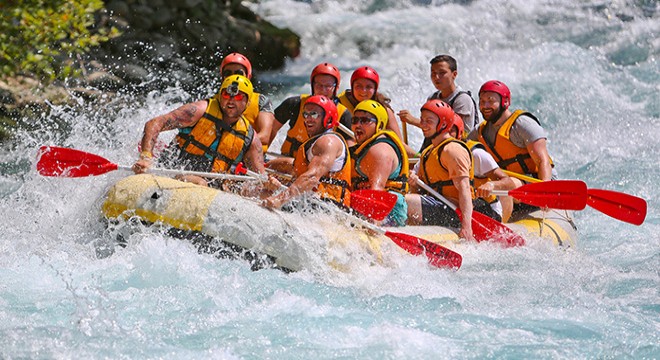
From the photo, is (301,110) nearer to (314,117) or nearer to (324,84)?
(324,84)

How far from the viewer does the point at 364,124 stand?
6820 millimetres

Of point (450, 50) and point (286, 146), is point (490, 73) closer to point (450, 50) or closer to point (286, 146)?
point (450, 50)

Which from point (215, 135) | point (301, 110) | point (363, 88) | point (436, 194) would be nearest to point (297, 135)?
point (301, 110)

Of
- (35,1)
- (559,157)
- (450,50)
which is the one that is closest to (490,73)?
(450,50)

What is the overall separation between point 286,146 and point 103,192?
6.60 ft

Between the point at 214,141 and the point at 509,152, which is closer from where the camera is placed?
the point at 214,141

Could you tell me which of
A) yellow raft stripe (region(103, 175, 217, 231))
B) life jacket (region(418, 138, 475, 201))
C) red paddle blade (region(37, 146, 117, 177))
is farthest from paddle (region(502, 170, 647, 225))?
red paddle blade (region(37, 146, 117, 177))

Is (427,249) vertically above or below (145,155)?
below

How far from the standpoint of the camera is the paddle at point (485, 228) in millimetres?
7094

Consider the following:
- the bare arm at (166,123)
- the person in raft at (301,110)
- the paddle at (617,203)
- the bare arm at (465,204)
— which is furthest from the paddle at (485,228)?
the bare arm at (166,123)

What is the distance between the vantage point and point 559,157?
12500mm

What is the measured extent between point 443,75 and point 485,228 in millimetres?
1771

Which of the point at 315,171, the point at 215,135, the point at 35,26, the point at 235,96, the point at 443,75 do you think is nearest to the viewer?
the point at 315,171

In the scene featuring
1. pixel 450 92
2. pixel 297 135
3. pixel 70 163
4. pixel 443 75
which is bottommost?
pixel 70 163
